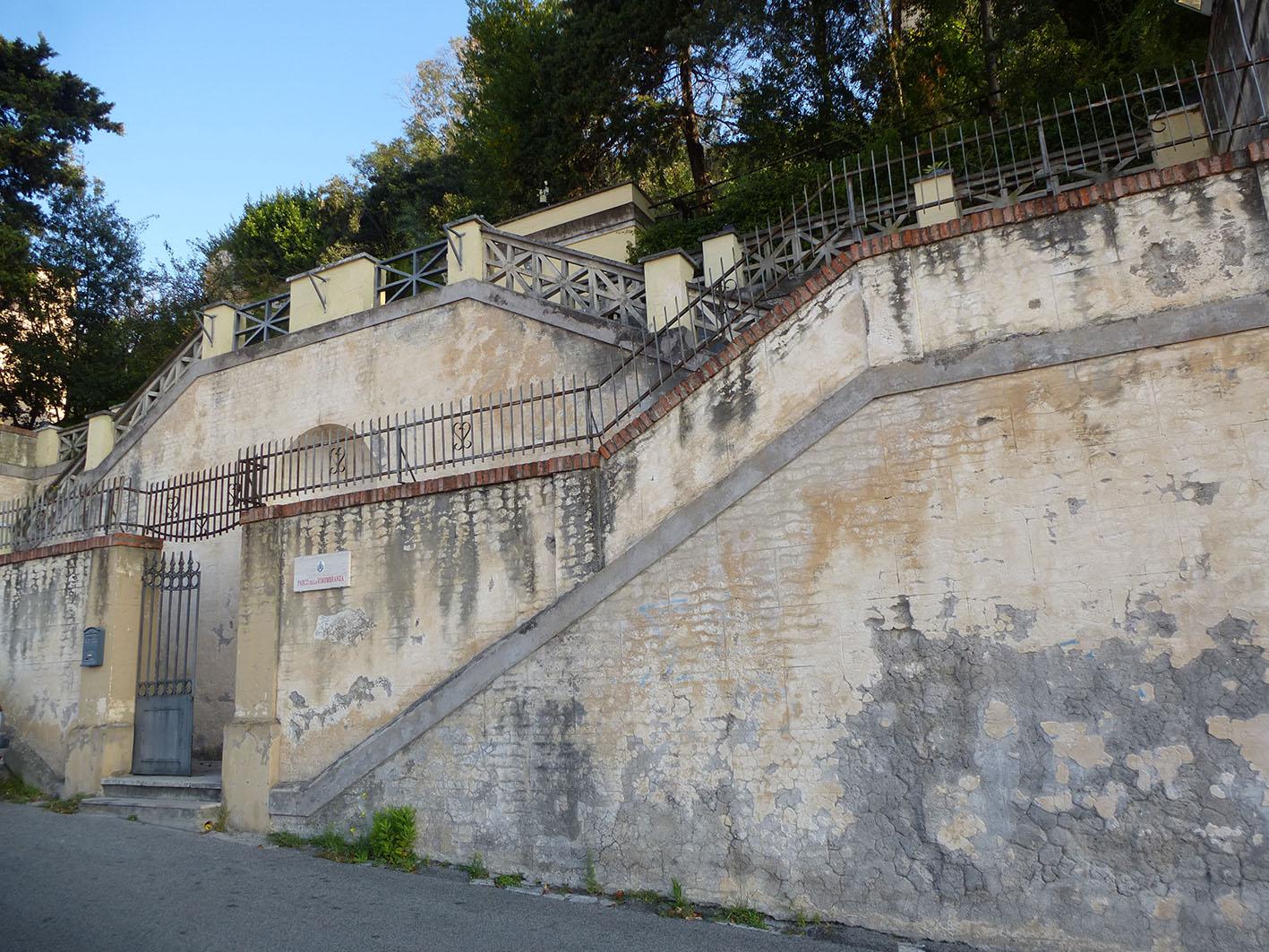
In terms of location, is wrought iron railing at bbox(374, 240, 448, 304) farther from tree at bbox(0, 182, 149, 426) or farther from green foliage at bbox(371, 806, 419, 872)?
tree at bbox(0, 182, 149, 426)

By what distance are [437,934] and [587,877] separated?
133 cm

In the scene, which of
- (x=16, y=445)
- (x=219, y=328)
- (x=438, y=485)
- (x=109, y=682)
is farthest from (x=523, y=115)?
(x=109, y=682)

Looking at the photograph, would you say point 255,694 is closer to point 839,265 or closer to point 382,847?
point 382,847

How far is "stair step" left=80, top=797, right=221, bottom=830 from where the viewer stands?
8.77 metres

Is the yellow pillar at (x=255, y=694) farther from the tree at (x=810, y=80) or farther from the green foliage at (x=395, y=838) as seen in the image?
the tree at (x=810, y=80)

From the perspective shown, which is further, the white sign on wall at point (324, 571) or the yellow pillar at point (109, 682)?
the yellow pillar at point (109, 682)

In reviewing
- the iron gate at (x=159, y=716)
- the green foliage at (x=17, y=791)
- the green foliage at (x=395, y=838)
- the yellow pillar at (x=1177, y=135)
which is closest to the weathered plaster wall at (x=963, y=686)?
the green foliage at (x=395, y=838)

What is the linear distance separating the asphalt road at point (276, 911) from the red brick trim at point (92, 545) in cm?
371

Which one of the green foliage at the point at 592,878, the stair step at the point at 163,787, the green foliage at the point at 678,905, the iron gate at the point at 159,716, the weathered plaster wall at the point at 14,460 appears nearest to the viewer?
the green foliage at the point at 678,905

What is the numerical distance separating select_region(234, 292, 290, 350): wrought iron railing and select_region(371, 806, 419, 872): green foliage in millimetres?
10146

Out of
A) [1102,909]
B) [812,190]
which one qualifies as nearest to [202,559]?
[812,190]

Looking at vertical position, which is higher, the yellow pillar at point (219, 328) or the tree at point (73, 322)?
the tree at point (73, 322)

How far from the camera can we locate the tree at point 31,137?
59.8ft

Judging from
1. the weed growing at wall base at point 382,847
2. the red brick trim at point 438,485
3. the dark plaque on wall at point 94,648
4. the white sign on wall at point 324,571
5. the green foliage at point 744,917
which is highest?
the red brick trim at point 438,485
